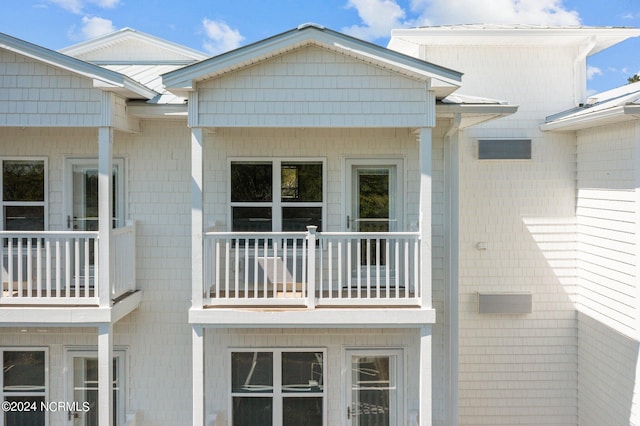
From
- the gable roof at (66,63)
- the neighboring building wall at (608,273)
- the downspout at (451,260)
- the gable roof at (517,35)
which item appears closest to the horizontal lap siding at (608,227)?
the neighboring building wall at (608,273)

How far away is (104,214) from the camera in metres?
7.53

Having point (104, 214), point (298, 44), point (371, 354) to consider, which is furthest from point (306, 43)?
point (371, 354)

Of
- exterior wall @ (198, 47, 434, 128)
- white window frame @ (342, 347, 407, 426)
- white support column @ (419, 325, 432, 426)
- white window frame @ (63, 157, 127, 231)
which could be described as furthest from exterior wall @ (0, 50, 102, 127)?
white support column @ (419, 325, 432, 426)

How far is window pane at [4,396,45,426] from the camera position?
872 cm

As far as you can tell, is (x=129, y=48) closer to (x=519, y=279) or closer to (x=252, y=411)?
(x=252, y=411)

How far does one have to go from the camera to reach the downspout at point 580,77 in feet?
31.6

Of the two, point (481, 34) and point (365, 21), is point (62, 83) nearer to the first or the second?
point (481, 34)

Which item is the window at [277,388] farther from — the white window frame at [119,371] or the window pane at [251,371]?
the white window frame at [119,371]

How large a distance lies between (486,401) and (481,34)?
6.05 m

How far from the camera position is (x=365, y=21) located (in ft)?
151

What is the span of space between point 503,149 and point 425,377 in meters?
4.04

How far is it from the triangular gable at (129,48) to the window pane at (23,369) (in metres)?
5.56

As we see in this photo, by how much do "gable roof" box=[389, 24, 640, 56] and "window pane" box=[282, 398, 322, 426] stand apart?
241 inches

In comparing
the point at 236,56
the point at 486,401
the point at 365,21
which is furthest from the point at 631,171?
the point at 365,21
